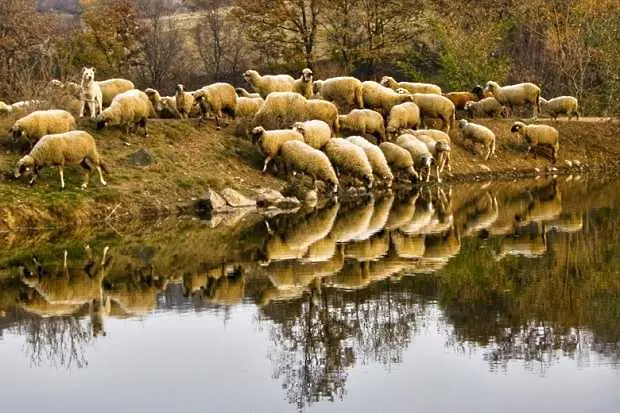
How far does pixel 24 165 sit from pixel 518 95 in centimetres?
2303

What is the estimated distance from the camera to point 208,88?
123 ft

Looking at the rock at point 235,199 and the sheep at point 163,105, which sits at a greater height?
the sheep at point 163,105

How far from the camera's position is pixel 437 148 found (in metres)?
40.2

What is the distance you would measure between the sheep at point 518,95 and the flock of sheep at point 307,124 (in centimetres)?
162

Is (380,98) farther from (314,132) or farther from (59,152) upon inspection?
(59,152)

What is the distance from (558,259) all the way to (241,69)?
51.5 m

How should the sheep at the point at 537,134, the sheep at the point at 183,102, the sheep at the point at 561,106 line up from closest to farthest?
the sheep at the point at 183,102 < the sheep at the point at 537,134 < the sheep at the point at 561,106

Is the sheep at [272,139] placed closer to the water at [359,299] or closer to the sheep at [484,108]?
the water at [359,299]

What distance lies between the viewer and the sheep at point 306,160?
34.5 metres

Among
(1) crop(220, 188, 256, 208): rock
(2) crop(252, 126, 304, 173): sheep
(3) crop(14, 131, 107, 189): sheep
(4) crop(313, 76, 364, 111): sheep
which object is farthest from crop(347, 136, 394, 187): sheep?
(3) crop(14, 131, 107, 189): sheep

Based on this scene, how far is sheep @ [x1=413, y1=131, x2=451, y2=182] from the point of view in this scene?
40188mm

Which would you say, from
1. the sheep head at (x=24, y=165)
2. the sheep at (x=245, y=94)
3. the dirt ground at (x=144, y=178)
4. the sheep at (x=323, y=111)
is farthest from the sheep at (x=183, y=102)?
the sheep head at (x=24, y=165)

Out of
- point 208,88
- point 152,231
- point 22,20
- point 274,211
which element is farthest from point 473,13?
point 152,231

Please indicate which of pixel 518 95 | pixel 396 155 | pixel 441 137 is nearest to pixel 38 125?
pixel 396 155
